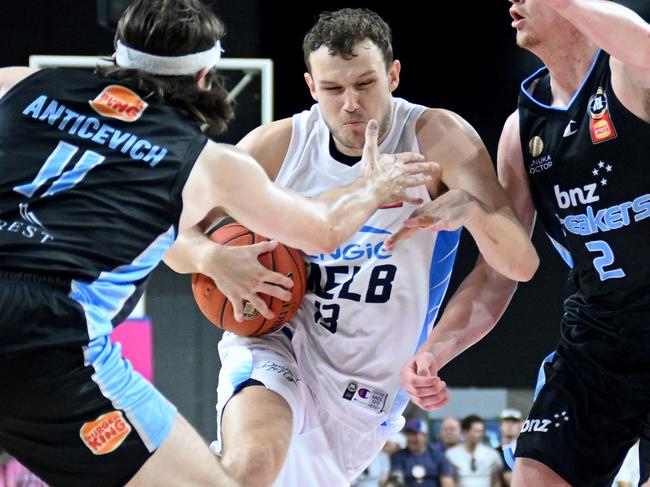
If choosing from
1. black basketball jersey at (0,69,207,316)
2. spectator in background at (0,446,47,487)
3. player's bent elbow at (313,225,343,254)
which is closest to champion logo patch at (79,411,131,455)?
black basketball jersey at (0,69,207,316)

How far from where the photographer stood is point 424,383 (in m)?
4.01

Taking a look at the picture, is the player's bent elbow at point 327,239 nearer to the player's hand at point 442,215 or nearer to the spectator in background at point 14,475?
the player's hand at point 442,215

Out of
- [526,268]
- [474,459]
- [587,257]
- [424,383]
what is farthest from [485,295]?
[474,459]

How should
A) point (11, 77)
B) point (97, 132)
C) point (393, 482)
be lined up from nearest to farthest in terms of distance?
point (97, 132), point (11, 77), point (393, 482)

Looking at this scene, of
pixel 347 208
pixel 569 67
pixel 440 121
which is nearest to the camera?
pixel 347 208

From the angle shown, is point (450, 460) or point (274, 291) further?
point (450, 460)

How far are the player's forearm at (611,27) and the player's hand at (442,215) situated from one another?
2.67 feet

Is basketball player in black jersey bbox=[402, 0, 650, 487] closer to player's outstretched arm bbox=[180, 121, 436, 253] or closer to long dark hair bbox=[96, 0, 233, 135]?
player's outstretched arm bbox=[180, 121, 436, 253]

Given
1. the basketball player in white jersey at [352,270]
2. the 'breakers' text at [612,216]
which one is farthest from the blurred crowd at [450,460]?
the 'breakers' text at [612,216]

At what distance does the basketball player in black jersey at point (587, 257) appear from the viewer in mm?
3955

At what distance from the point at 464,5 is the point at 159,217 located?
9.12 metres

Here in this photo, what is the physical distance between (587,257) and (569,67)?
2.54 ft

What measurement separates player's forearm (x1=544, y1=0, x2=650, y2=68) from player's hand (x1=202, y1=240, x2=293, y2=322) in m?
1.44

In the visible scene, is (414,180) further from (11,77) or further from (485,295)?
(11,77)
